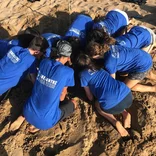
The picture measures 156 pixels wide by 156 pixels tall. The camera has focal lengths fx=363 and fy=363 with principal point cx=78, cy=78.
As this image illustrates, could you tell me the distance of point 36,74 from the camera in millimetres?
5453

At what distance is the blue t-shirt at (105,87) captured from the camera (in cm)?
501

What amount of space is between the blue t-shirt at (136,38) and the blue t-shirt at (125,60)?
0.36m

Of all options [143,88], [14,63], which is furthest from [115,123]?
[14,63]

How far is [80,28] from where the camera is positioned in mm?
6051

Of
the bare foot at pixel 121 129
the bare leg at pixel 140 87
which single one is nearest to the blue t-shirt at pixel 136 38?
the bare leg at pixel 140 87

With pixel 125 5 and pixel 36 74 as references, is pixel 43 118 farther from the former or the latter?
pixel 125 5

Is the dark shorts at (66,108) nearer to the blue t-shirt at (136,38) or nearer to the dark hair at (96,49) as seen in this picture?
the dark hair at (96,49)

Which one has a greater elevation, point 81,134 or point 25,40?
point 25,40

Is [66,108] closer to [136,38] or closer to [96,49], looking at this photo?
[96,49]

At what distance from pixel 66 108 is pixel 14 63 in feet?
3.27

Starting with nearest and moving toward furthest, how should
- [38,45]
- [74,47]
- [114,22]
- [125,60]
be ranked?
[38,45] → [125,60] → [74,47] → [114,22]

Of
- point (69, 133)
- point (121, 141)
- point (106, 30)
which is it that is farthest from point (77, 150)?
point (106, 30)

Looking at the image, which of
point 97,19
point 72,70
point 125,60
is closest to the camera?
point 72,70

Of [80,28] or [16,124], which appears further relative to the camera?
[80,28]
